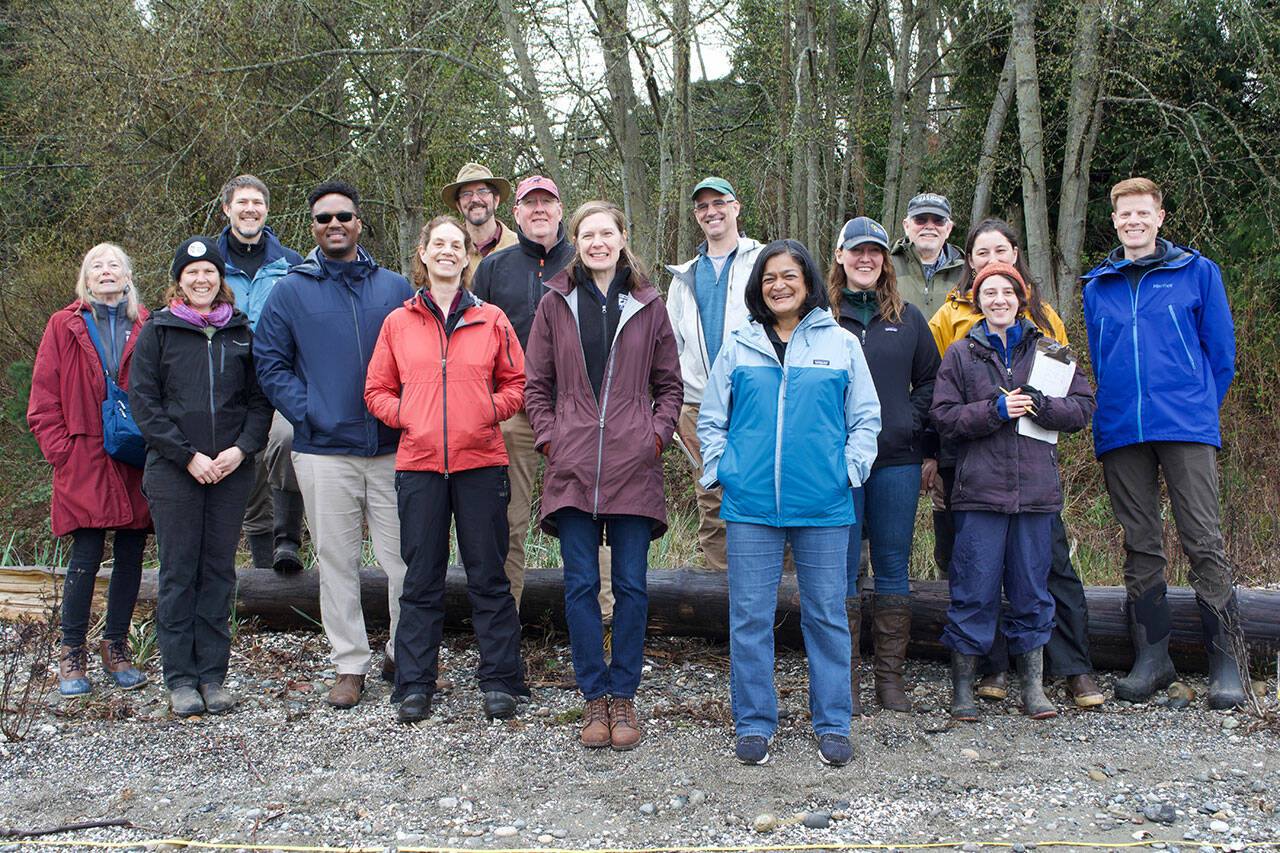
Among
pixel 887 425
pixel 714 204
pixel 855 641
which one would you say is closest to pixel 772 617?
pixel 855 641

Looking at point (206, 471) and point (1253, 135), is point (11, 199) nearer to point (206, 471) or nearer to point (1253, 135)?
point (206, 471)

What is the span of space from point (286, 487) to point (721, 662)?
8.72ft

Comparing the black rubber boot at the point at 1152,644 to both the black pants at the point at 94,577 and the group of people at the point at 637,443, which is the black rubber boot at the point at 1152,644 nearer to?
the group of people at the point at 637,443

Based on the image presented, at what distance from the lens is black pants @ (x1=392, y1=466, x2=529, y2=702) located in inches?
172

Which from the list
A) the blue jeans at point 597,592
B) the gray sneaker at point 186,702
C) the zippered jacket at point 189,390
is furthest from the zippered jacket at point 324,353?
the gray sneaker at point 186,702

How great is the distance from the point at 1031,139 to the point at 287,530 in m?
7.82

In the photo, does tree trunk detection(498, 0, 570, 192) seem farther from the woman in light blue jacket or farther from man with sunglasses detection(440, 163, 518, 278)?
the woman in light blue jacket

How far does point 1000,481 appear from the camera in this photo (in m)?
4.26

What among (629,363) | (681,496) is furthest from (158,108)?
(629,363)

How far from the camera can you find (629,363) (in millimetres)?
4227

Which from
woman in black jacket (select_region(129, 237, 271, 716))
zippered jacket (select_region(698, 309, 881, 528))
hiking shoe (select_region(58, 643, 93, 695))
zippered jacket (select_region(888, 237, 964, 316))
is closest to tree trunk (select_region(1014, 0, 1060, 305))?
zippered jacket (select_region(888, 237, 964, 316))

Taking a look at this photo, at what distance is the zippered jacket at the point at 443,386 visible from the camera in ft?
14.1

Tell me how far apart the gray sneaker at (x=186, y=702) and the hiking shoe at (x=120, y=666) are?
0.51 metres

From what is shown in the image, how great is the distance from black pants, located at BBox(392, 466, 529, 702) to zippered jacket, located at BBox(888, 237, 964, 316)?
2.38 m
